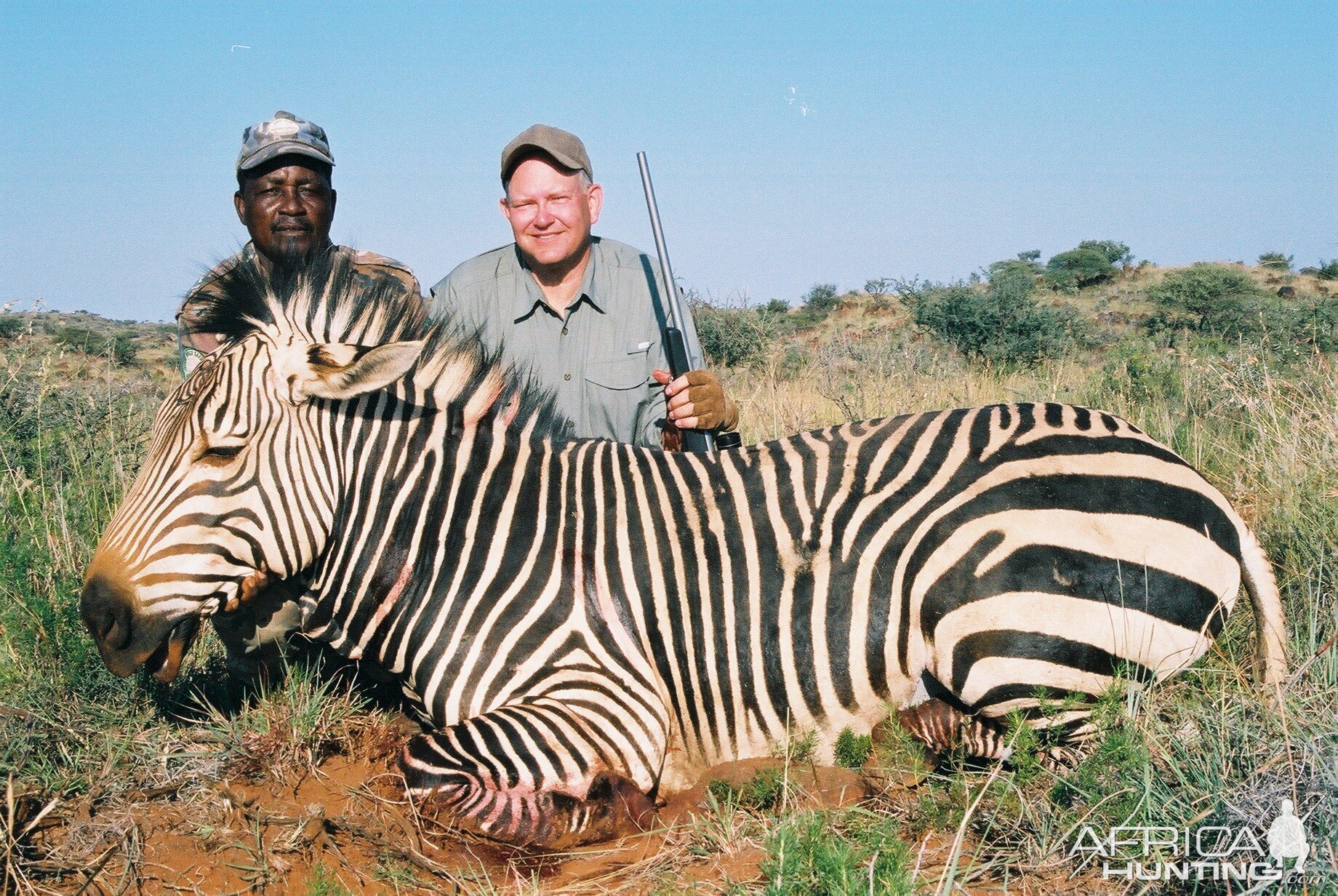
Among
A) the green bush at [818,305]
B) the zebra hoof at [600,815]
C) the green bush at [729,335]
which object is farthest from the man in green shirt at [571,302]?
the green bush at [818,305]

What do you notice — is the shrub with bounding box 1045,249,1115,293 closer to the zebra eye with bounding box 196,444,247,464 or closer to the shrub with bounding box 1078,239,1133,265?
the shrub with bounding box 1078,239,1133,265

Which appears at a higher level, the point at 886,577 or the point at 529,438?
the point at 529,438

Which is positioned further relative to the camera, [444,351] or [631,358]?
[631,358]

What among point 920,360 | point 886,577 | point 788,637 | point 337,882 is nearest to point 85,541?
point 337,882

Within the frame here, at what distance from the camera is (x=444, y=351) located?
11.7ft

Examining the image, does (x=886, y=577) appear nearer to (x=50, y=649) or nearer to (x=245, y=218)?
(x=50, y=649)

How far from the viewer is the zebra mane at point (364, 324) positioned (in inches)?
136

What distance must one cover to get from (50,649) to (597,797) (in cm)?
232

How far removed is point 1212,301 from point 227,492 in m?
21.2

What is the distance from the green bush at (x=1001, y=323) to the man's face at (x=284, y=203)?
9.19 m

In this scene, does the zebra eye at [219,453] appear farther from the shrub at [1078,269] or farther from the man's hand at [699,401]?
the shrub at [1078,269]

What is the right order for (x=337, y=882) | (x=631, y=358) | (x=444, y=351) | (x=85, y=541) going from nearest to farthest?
1. (x=337, y=882)
2. (x=444, y=351)
3. (x=85, y=541)
4. (x=631, y=358)

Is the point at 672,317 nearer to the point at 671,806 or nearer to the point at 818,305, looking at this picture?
the point at 671,806

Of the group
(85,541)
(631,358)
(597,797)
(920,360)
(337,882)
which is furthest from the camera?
(920,360)
